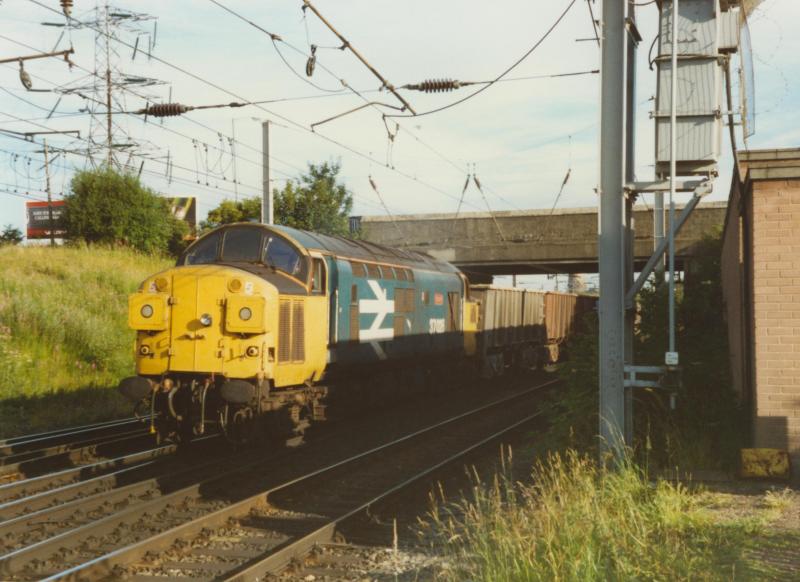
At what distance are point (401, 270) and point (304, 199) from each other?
1412cm

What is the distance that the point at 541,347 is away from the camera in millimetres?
34438

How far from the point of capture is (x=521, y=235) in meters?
40.7

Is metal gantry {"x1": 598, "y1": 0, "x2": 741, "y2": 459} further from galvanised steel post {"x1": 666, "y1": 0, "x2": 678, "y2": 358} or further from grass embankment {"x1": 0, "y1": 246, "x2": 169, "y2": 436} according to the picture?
grass embankment {"x1": 0, "y1": 246, "x2": 169, "y2": 436}

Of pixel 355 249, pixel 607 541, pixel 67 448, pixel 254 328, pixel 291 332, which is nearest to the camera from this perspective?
pixel 607 541

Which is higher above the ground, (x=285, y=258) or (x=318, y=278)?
(x=285, y=258)

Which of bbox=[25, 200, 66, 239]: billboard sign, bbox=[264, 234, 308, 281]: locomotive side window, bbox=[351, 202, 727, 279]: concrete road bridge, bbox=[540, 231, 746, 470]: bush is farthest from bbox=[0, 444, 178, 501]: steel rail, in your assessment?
bbox=[25, 200, 66, 239]: billboard sign

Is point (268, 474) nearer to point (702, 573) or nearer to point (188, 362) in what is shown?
point (188, 362)

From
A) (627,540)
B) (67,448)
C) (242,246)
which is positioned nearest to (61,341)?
(67,448)

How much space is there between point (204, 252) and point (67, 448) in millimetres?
3558

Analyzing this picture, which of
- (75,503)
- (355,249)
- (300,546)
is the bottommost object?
(300,546)

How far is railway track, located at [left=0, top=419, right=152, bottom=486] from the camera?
38.1 ft

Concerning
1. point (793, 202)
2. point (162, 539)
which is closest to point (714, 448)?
point (793, 202)

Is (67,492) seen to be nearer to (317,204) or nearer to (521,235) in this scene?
(317,204)

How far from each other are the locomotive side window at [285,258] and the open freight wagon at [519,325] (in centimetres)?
1260
